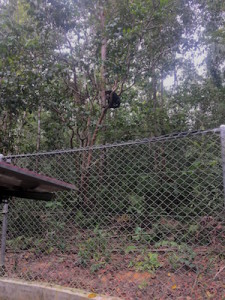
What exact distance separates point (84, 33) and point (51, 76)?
5.52 feet

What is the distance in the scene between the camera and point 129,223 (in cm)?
341

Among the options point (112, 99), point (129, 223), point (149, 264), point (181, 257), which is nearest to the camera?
point (181, 257)

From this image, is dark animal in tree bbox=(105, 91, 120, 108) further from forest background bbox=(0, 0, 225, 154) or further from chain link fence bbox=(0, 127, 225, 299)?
chain link fence bbox=(0, 127, 225, 299)

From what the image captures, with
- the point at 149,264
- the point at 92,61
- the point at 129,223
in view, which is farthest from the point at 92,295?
the point at 92,61

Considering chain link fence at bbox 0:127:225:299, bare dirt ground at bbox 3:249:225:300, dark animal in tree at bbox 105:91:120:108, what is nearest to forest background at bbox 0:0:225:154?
dark animal in tree at bbox 105:91:120:108

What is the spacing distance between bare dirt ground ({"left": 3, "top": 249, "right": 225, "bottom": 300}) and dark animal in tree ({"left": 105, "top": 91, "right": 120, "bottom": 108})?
3.35m

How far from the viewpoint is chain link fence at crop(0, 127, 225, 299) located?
2.75m

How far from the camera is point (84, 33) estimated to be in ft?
21.2

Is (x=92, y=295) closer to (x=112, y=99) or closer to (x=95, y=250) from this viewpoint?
(x=95, y=250)

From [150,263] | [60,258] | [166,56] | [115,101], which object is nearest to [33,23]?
[115,101]

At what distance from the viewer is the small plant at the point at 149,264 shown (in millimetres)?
3027

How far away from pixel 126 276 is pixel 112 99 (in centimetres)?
372

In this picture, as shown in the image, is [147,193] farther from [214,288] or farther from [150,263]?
[214,288]

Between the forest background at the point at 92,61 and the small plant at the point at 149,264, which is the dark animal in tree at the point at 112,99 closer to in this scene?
the forest background at the point at 92,61
